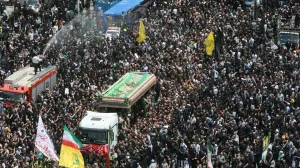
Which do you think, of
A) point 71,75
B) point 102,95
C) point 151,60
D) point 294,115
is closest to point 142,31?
point 151,60

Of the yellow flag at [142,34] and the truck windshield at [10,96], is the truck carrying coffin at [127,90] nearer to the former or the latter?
the truck windshield at [10,96]

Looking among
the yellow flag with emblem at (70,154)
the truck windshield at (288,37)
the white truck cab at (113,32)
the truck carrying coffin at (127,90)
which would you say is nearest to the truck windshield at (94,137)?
the truck carrying coffin at (127,90)

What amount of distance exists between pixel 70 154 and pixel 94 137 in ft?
19.7

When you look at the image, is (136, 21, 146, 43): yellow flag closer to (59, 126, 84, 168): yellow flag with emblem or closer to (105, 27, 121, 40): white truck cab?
(105, 27, 121, 40): white truck cab

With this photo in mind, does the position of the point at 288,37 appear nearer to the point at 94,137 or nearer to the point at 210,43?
the point at 210,43

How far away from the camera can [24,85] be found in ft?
141

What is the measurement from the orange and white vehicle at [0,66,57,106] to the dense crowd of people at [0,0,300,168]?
694mm

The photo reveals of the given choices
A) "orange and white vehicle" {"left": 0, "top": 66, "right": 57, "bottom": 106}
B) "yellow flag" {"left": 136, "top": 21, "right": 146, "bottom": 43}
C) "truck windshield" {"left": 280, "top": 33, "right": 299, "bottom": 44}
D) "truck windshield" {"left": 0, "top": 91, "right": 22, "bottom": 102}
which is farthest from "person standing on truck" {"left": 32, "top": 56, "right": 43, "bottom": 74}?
"truck windshield" {"left": 280, "top": 33, "right": 299, "bottom": 44}

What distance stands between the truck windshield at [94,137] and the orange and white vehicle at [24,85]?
5.88 meters

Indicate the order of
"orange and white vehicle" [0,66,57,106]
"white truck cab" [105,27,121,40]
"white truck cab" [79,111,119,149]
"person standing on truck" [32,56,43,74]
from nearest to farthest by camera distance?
"white truck cab" [79,111,119,149] < "orange and white vehicle" [0,66,57,106] < "person standing on truck" [32,56,43,74] < "white truck cab" [105,27,121,40]

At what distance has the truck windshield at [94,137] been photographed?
124ft

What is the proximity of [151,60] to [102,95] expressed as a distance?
744cm

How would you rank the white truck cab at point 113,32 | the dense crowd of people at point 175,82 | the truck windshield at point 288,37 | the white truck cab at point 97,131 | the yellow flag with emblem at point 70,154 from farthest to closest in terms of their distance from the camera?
the white truck cab at point 113,32 → the truck windshield at point 288,37 → the white truck cab at point 97,131 → the dense crowd of people at point 175,82 → the yellow flag with emblem at point 70,154

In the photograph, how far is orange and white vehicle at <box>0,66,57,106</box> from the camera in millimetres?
42688
